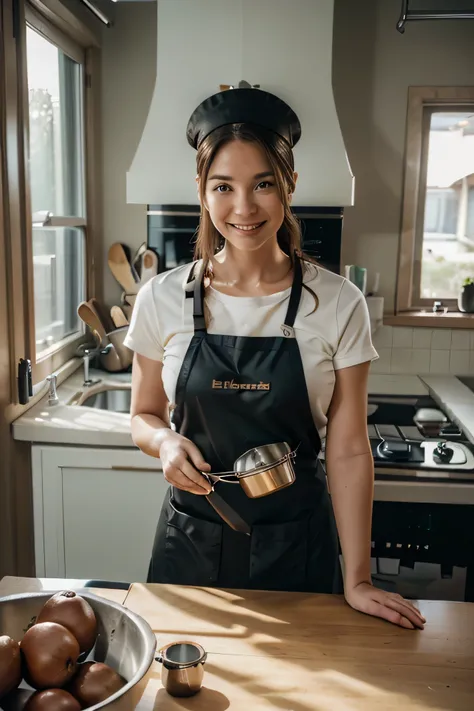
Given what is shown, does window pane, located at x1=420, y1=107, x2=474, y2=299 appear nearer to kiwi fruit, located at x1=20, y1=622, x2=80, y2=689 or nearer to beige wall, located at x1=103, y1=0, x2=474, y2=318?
beige wall, located at x1=103, y1=0, x2=474, y2=318

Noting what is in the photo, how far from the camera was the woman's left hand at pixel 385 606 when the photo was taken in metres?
1.10

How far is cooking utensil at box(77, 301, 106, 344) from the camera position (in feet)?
9.05

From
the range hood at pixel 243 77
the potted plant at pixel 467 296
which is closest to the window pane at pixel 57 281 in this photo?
the range hood at pixel 243 77

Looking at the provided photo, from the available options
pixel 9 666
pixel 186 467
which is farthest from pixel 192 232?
pixel 9 666

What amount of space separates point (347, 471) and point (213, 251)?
527 millimetres

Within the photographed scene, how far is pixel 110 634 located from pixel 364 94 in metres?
2.53

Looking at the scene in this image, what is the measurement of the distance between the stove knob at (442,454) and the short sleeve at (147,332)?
0.99 meters

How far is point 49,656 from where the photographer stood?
811 millimetres

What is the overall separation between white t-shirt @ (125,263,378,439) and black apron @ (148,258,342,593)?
0.02m

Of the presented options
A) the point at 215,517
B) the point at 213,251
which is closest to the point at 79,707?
the point at 215,517

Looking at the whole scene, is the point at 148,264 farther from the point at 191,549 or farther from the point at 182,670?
the point at 182,670

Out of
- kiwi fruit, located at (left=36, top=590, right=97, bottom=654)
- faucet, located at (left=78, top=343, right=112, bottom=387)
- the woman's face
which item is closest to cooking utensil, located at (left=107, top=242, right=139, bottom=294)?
faucet, located at (left=78, top=343, right=112, bottom=387)

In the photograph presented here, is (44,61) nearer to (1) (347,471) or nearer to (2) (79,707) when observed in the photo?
(1) (347,471)

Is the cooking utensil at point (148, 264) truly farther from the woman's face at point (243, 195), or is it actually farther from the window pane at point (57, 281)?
the woman's face at point (243, 195)
